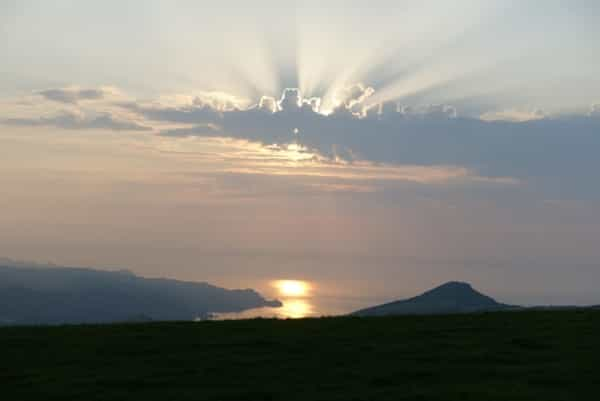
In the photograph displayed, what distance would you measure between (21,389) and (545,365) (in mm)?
18331

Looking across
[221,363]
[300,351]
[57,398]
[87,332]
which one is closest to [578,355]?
[300,351]

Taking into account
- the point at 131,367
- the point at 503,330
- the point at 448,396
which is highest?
the point at 503,330

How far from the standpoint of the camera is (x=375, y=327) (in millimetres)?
34250

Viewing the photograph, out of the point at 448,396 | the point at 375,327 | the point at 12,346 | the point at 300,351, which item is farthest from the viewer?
the point at 375,327

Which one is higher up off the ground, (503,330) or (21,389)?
(503,330)

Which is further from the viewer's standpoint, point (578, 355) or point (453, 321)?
point (453, 321)

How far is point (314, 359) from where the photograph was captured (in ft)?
92.5

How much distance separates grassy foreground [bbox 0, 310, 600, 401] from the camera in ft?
78.7

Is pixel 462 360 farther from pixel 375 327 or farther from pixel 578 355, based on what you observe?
pixel 375 327

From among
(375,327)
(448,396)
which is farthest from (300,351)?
(448,396)

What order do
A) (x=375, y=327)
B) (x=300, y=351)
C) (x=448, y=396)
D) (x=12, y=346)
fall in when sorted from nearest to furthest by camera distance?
(x=448, y=396) < (x=300, y=351) < (x=12, y=346) < (x=375, y=327)

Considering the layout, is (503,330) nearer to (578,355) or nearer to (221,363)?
(578,355)

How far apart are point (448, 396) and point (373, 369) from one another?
4.36 metres

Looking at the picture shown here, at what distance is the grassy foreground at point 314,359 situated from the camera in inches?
944
